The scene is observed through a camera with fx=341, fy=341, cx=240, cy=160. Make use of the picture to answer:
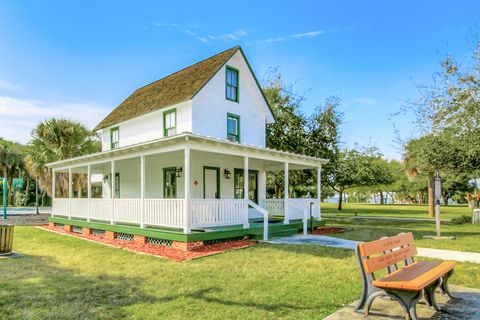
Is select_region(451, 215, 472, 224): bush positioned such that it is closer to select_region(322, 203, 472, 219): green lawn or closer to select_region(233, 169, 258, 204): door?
select_region(322, 203, 472, 219): green lawn

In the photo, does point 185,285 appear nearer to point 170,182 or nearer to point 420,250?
point 420,250

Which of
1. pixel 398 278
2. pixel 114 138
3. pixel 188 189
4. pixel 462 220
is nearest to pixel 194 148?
pixel 188 189

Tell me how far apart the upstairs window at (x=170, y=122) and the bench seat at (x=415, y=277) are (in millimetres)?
12650

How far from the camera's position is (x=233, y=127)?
17250 mm

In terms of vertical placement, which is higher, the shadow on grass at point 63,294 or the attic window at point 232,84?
the attic window at point 232,84

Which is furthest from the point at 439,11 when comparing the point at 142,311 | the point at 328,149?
the point at 142,311

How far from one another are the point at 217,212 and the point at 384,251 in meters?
7.67

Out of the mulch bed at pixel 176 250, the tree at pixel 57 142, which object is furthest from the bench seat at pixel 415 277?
the tree at pixel 57 142

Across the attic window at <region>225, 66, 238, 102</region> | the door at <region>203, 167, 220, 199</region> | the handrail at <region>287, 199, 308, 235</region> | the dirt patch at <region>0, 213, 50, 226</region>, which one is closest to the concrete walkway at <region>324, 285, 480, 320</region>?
the handrail at <region>287, 199, 308, 235</region>

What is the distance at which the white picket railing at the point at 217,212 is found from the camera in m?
11.5

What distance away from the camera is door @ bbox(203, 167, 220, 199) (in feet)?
52.8

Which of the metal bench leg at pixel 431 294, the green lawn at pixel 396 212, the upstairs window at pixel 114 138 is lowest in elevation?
the green lawn at pixel 396 212

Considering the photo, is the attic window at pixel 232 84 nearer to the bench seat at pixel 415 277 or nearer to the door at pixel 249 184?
the door at pixel 249 184

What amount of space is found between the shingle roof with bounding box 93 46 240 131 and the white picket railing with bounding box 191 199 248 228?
5.34 m
